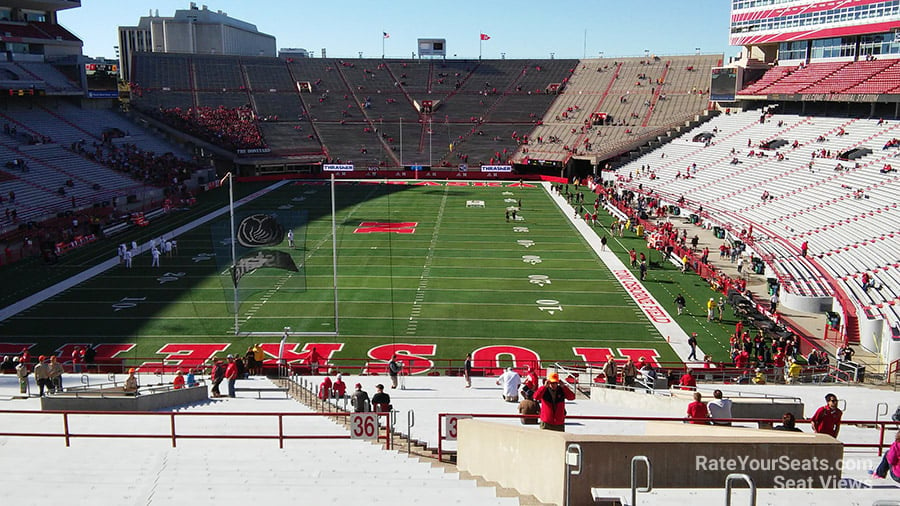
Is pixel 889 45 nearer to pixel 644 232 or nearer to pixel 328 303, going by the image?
pixel 644 232

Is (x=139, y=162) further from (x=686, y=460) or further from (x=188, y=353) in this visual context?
(x=686, y=460)

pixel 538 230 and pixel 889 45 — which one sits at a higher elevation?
pixel 889 45

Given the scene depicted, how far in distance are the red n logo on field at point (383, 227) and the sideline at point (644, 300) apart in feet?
25.5

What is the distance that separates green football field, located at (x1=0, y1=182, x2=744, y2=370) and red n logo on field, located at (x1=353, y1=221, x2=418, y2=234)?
0.39 metres

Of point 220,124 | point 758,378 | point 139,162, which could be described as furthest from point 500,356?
point 220,124

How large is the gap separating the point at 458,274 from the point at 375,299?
4.27 m

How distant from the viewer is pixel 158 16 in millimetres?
95750

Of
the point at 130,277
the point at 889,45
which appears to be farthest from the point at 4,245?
the point at 889,45

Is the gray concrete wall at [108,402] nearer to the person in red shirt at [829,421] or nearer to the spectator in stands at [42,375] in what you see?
the spectator in stands at [42,375]

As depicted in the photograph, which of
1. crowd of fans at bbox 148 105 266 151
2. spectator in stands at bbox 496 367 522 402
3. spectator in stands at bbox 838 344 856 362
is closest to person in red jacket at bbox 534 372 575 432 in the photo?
spectator in stands at bbox 496 367 522 402

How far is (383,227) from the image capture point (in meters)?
36.3

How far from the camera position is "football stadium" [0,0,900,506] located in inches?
315

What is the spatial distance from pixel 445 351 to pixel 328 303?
5495mm

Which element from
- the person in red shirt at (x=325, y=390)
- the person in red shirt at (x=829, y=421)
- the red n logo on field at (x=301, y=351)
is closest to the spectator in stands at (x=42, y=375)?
the person in red shirt at (x=325, y=390)
